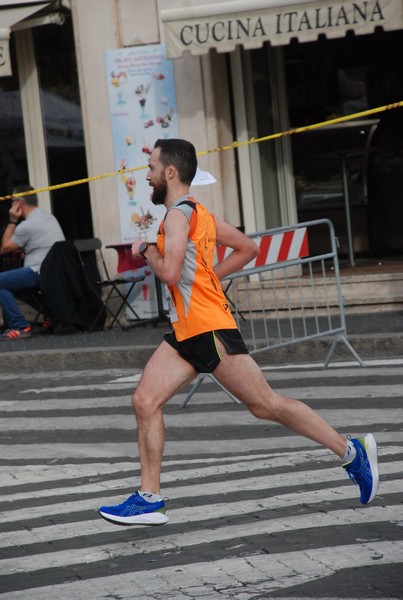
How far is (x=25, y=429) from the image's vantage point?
9945 millimetres

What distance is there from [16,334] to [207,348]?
9372mm

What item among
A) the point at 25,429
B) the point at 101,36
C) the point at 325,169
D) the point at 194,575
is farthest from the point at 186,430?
the point at 325,169

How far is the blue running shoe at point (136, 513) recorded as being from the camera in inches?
245

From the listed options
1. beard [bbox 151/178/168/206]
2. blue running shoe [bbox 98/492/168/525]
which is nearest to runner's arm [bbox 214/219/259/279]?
beard [bbox 151/178/168/206]

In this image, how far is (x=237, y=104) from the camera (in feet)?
54.1

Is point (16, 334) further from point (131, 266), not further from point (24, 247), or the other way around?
point (131, 266)

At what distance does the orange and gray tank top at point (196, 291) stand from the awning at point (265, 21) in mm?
8617

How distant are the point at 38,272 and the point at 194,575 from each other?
10.6 m

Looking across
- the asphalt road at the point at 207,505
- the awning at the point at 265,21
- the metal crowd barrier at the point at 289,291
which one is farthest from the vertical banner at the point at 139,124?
the asphalt road at the point at 207,505

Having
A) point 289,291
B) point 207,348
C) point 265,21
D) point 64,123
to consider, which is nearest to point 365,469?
point 207,348

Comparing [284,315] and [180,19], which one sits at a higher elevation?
[180,19]

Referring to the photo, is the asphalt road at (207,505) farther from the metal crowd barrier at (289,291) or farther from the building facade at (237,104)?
the building facade at (237,104)

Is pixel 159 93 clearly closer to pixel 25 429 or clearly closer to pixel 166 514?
pixel 25 429

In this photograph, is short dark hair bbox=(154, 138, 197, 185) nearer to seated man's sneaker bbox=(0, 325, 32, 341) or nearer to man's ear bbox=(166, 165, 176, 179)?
man's ear bbox=(166, 165, 176, 179)
